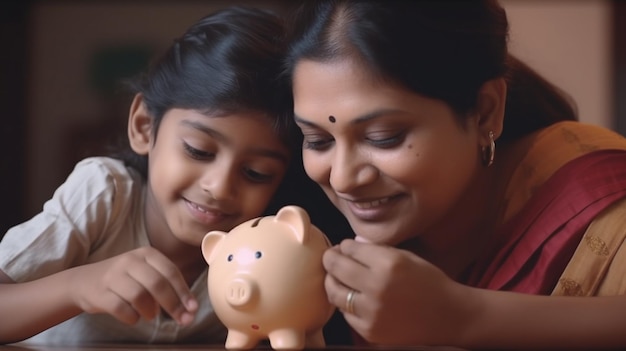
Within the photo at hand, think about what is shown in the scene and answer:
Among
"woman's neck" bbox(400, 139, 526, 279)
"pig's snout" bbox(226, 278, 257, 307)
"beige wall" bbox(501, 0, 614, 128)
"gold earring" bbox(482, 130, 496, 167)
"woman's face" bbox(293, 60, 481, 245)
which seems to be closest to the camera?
"pig's snout" bbox(226, 278, 257, 307)

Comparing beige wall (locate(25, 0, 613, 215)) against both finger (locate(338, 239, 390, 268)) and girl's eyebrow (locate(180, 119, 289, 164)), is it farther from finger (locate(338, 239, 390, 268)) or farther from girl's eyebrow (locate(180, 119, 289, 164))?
finger (locate(338, 239, 390, 268))

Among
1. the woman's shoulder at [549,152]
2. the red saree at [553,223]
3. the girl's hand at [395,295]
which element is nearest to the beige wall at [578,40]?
the woman's shoulder at [549,152]


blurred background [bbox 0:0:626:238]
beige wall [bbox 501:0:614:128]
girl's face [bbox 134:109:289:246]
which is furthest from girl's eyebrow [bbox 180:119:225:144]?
beige wall [bbox 501:0:614:128]

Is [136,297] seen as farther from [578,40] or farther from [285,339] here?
[578,40]

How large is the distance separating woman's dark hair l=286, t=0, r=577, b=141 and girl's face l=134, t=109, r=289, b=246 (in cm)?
10

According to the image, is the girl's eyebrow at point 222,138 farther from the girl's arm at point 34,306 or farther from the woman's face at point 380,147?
the girl's arm at point 34,306

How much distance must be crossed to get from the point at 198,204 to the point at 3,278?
0.80ft

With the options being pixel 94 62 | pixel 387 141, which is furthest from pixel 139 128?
pixel 94 62

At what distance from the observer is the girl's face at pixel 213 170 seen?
1025 mm

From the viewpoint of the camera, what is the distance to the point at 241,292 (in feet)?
2.55

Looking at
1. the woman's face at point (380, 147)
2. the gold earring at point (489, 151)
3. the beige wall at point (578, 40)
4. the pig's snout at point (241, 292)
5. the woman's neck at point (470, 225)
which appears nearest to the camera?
the pig's snout at point (241, 292)

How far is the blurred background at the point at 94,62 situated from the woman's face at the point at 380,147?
5.81ft

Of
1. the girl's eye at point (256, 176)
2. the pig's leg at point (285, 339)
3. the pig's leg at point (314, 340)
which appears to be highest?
the girl's eye at point (256, 176)

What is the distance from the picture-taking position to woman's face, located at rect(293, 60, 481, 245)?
0.90m
